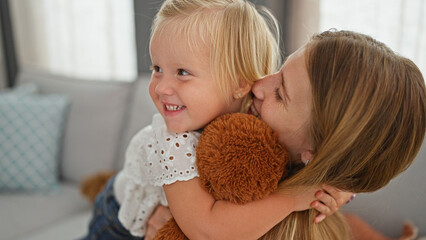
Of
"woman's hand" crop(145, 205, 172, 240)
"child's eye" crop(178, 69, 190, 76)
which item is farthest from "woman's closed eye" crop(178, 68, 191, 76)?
"woman's hand" crop(145, 205, 172, 240)

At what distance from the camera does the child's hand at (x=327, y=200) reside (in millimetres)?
941

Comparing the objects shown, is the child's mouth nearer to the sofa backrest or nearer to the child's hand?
the child's hand

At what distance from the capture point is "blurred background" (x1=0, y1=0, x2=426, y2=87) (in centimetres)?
183

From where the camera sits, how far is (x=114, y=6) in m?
2.74

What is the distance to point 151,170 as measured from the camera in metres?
0.99

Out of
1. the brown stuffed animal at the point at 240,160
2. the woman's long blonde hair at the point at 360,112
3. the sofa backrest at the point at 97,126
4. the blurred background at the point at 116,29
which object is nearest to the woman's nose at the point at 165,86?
the brown stuffed animal at the point at 240,160

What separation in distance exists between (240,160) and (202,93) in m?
0.19

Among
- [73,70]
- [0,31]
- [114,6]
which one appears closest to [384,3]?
[114,6]

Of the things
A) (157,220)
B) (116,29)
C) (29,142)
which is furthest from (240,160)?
(116,29)

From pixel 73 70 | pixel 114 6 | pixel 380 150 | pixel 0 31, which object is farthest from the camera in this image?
pixel 0 31

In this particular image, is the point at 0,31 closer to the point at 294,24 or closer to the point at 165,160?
the point at 294,24

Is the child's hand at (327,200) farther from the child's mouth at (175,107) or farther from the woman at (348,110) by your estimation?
the child's mouth at (175,107)

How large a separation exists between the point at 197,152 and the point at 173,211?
0.15 metres

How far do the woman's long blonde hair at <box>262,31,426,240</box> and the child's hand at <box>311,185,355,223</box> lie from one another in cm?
6
